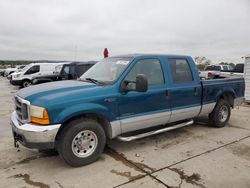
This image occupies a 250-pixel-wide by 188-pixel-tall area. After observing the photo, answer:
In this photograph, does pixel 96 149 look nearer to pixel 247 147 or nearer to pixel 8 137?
pixel 8 137

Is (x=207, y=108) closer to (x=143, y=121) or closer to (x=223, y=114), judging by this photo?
(x=223, y=114)

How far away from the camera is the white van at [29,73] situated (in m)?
17.8

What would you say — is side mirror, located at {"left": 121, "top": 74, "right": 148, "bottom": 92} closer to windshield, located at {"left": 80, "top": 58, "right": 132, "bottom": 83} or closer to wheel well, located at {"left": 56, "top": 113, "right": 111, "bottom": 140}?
windshield, located at {"left": 80, "top": 58, "right": 132, "bottom": 83}

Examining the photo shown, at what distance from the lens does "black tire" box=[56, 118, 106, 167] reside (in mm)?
3768

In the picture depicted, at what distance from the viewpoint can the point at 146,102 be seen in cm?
457

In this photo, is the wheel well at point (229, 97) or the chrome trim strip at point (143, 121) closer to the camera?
the chrome trim strip at point (143, 121)

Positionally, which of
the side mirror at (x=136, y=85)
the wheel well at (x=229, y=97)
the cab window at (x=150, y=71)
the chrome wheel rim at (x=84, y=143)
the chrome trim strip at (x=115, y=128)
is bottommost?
the chrome wheel rim at (x=84, y=143)

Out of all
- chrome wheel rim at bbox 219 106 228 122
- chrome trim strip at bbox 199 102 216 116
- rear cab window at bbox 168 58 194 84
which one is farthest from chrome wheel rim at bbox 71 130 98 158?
chrome wheel rim at bbox 219 106 228 122

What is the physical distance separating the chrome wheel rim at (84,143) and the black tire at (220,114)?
138 inches

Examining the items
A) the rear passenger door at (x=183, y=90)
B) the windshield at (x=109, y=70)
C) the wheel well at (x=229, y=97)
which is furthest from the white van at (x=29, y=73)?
the rear passenger door at (x=183, y=90)

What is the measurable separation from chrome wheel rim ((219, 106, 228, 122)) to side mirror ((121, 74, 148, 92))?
3.16 m

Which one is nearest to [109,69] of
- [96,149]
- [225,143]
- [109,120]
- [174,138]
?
[109,120]

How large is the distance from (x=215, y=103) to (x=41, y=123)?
435cm

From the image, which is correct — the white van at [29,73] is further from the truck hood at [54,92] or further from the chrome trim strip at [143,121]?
the chrome trim strip at [143,121]
